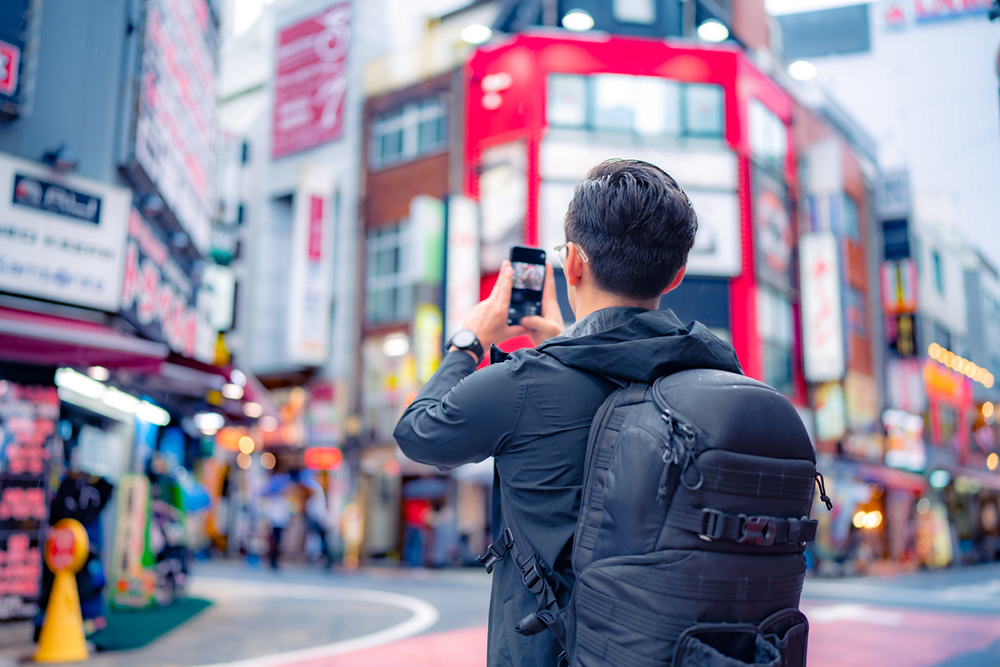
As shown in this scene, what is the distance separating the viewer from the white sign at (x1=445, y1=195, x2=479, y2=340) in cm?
2044

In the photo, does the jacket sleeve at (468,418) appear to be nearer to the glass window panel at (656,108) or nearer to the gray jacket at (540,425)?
the gray jacket at (540,425)

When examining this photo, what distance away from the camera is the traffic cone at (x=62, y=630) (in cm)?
661

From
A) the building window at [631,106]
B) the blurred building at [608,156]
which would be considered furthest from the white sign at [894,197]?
the building window at [631,106]

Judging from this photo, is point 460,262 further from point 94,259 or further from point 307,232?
point 94,259

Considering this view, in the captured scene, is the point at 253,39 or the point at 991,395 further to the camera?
the point at 253,39

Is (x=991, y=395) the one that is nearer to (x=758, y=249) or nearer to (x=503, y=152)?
(x=758, y=249)

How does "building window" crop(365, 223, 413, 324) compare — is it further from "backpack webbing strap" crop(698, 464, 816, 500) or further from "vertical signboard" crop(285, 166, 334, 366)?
"backpack webbing strap" crop(698, 464, 816, 500)

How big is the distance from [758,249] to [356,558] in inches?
561

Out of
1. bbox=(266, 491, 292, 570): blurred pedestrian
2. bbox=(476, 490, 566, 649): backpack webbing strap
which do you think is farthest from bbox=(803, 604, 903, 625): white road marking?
bbox=(266, 491, 292, 570): blurred pedestrian

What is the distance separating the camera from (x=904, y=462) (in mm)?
29844

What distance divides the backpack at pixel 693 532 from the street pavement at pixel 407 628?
5545 mm

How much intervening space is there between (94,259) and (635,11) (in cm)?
1868

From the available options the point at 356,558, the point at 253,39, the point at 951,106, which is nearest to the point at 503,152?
the point at 356,558

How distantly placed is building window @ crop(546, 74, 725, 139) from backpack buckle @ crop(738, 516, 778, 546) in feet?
67.5
